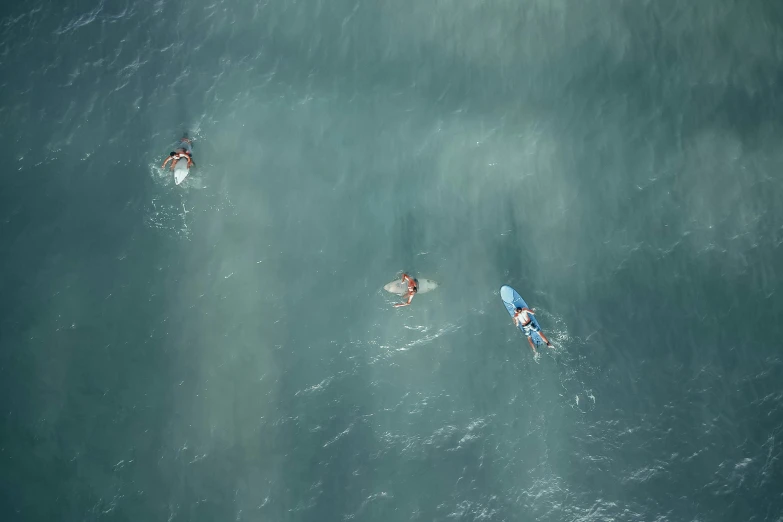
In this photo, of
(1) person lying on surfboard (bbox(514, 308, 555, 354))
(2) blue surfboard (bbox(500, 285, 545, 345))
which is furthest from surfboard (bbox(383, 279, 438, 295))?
(1) person lying on surfboard (bbox(514, 308, 555, 354))

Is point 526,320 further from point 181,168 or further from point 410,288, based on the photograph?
point 181,168

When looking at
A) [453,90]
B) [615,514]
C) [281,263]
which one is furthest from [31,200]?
[615,514]

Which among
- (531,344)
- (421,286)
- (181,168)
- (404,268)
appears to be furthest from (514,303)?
(181,168)

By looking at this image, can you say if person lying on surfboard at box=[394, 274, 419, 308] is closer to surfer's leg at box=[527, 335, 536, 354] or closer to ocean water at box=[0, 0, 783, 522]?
ocean water at box=[0, 0, 783, 522]

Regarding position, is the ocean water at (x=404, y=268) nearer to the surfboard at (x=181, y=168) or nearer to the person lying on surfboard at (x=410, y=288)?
the person lying on surfboard at (x=410, y=288)

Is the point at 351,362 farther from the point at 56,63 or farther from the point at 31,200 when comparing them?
the point at 56,63

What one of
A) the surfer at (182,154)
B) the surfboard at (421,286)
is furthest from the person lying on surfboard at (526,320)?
the surfer at (182,154)
